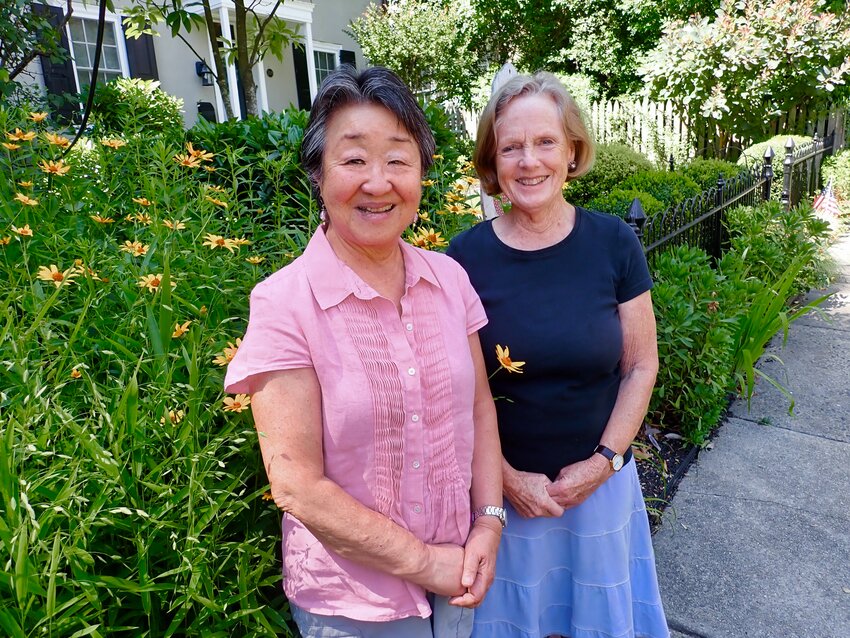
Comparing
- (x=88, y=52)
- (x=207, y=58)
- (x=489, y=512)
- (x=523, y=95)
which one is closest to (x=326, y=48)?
(x=207, y=58)

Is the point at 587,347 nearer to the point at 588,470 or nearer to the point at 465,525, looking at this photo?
the point at 588,470

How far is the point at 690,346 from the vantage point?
3367 mm

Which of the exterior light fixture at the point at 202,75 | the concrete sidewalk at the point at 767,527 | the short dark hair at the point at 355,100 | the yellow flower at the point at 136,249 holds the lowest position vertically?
the concrete sidewalk at the point at 767,527

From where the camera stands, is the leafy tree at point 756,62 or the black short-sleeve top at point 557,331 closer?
the black short-sleeve top at point 557,331

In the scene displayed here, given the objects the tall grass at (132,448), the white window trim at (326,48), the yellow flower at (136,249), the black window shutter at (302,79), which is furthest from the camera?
the white window trim at (326,48)

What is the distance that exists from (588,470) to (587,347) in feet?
1.19

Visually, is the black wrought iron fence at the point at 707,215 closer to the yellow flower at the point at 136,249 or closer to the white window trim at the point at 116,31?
the yellow flower at the point at 136,249

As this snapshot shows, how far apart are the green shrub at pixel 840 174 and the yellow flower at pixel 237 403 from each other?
11.0 m

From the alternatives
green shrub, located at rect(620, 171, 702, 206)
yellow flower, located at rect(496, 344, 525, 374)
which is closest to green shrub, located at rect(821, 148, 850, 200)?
green shrub, located at rect(620, 171, 702, 206)

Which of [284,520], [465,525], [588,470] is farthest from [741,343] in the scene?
[284,520]

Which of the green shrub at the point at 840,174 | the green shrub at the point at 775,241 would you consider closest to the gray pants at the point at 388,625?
the green shrub at the point at 775,241

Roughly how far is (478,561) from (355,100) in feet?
3.56

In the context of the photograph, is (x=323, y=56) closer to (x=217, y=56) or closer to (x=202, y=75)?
(x=202, y=75)

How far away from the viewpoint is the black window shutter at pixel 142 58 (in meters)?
11.0
